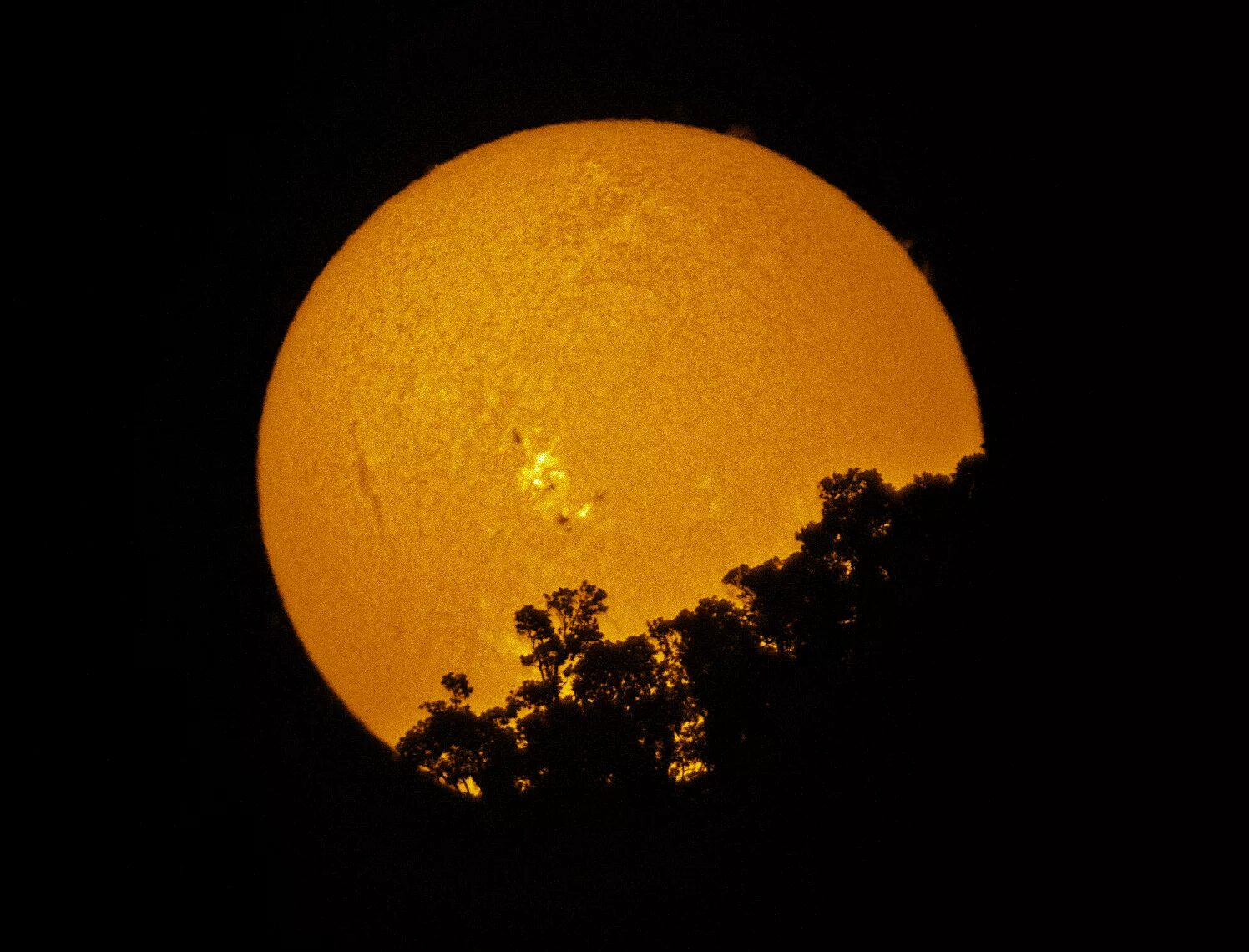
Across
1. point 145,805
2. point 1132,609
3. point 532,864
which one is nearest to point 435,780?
point 532,864

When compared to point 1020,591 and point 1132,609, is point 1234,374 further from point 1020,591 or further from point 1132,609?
point 1020,591

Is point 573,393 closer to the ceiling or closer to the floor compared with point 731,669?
closer to the ceiling

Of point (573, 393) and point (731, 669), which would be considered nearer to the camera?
point (731, 669)

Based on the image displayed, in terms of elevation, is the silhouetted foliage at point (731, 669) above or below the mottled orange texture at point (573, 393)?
below

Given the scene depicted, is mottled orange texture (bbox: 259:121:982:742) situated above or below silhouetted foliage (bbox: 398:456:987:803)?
above

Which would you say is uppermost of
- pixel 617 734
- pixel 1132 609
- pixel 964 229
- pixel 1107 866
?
pixel 964 229

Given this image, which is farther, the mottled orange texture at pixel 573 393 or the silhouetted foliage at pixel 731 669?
the mottled orange texture at pixel 573 393

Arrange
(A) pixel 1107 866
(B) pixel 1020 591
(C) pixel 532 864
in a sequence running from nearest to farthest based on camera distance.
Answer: (A) pixel 1107 866 → (B) pixel 1020 591 → (C) pixel 532 864

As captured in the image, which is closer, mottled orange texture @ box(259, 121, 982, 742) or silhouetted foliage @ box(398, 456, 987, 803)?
silhouetted foliage @ box(398, 456, 987, 803)
